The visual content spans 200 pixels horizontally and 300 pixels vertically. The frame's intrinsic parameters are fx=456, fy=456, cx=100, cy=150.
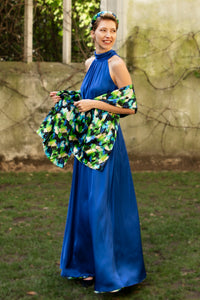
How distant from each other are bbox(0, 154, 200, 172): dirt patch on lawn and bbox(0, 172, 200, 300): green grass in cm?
43

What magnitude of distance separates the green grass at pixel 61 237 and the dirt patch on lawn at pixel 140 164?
1.42 ft

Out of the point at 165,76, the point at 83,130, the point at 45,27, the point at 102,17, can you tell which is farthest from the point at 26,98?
the point at 102,17

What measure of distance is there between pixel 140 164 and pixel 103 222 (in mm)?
5241

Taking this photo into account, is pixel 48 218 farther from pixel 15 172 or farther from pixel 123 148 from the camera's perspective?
pixel 15 172

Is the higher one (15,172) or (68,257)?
(68,257)

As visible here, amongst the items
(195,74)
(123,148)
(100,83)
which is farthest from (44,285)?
(195,74)

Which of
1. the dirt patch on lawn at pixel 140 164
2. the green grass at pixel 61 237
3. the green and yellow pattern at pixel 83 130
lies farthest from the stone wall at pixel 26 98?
the green and yellow pattern at pixel 83 130

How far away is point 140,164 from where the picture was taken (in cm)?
828

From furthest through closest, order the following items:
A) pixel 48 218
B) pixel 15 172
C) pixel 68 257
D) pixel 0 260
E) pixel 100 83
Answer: pixel 15 172, pixel 48 218, pixel 0 260, pixel 68 257, pixel 100 83

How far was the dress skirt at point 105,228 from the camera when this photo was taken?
309 centimetres

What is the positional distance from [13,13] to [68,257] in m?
6.09

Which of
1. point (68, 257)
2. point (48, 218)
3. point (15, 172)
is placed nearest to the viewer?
point (68, 257)

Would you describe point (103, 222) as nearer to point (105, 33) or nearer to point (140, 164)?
point (105, 33)

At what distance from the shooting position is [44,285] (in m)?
3.45
